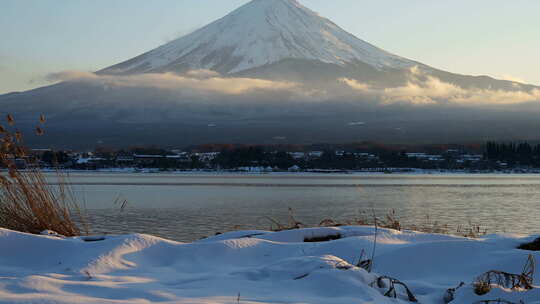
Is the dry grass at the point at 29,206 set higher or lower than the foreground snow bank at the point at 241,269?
higher

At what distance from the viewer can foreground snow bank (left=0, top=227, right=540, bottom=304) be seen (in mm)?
3127

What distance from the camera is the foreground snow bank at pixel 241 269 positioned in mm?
3127

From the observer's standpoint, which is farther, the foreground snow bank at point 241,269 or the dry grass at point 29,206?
the dry grass at point 29,206

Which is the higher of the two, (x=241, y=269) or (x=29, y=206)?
(x=29, y=206)

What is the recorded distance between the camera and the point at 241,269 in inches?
159

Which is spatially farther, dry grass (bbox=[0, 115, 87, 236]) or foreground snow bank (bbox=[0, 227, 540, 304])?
dry grass (bbox=[0, 115, 87, 236])

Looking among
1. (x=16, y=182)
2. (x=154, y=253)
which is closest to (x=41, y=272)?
(x=154, y=253)

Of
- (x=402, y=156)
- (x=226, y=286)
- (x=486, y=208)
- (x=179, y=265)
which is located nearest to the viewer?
(x=226, y=286)

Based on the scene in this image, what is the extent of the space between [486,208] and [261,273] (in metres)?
16.3

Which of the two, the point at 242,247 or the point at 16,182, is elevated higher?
the point at 16,182

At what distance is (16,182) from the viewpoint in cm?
606

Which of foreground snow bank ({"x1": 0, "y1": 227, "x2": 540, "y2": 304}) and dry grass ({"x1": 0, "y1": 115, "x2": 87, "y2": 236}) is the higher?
dry grass ({"x1": 0, "y1": 115, "x2": 87, "y2": 236})

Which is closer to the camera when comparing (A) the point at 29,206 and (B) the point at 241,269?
(B) the point at 241,269

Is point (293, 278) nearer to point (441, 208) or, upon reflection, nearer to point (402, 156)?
point (441, 208)
